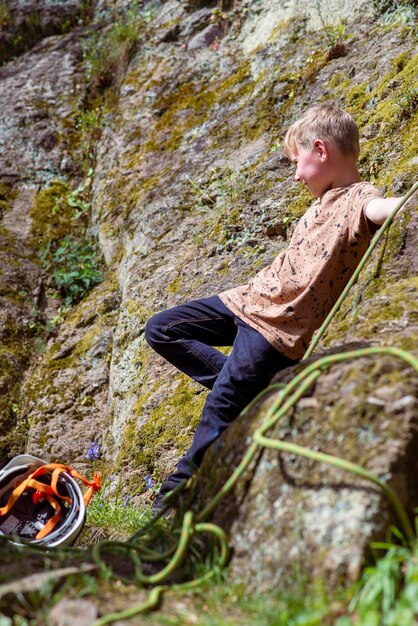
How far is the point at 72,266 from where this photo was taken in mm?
5781

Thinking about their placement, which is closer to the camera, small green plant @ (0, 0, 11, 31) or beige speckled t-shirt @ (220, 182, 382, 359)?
beige speckled t-shirt @ (220, 182, 382, 359)

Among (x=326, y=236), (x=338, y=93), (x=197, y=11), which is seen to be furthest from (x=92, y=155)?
(x=326, y=236)

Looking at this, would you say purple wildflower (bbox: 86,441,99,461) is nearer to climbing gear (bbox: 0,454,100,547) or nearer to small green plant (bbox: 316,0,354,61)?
climbing gear (bbox: 0,454,100,547)

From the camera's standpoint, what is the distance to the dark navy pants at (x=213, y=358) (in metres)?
3.09

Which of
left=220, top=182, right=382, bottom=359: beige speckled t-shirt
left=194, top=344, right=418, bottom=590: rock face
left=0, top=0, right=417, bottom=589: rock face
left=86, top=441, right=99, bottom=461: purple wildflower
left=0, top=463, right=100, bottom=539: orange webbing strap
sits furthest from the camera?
left=86, top=441, right=99, bottom=461: purple wildflower

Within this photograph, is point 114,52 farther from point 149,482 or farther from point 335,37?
point 149,482

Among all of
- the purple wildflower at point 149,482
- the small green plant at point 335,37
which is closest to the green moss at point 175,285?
the purple wildflower at point 149,482

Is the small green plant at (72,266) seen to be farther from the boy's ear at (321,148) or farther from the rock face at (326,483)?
the rock face at (326,483)

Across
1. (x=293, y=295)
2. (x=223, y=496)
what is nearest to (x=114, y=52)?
(x=293, y=295)

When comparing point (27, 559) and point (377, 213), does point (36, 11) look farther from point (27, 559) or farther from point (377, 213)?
point (27, 559)

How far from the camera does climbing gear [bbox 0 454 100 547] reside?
2.77m

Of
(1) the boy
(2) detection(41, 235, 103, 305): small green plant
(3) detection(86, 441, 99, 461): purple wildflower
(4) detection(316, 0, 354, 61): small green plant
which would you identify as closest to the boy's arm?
(1) the boy

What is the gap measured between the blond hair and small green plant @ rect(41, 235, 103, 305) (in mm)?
2680

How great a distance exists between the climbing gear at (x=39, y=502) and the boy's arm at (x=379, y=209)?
1.71 metres
